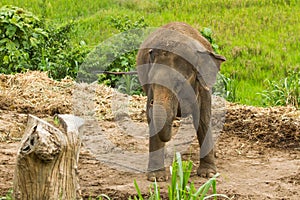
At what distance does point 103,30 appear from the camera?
14.7 meters

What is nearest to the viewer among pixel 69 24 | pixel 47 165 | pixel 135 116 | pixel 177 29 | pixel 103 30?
pixel 47 165

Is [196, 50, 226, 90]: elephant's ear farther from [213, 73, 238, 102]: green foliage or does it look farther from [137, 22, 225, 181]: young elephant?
[213, 73, 238, 102]: green foliage

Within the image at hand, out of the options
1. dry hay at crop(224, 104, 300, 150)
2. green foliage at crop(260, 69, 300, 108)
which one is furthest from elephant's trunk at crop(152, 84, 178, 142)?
green foliage at crop(260, 69, 300, 108)

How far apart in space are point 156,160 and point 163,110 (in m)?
0.83

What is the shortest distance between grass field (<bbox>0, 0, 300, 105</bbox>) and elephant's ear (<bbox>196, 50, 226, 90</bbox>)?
3979mm

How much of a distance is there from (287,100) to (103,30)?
19.8ft

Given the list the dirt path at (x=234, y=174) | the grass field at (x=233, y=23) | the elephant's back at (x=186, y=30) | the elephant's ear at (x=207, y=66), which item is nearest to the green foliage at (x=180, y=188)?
the dirt path at (x=234, y=174)

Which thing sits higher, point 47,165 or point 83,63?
point 83,63

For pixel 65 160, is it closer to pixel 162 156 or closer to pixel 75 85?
pixel 162 156

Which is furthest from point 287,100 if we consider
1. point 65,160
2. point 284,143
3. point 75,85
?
point 65,160

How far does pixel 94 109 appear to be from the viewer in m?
Answer: 9.20

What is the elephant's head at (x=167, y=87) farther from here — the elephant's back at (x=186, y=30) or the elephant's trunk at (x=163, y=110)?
the elephant's back at (x=186, y=30)

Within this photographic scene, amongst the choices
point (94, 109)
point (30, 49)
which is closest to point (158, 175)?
point (94, 109)

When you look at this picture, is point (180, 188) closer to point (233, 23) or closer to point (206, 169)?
point (206, 169)
